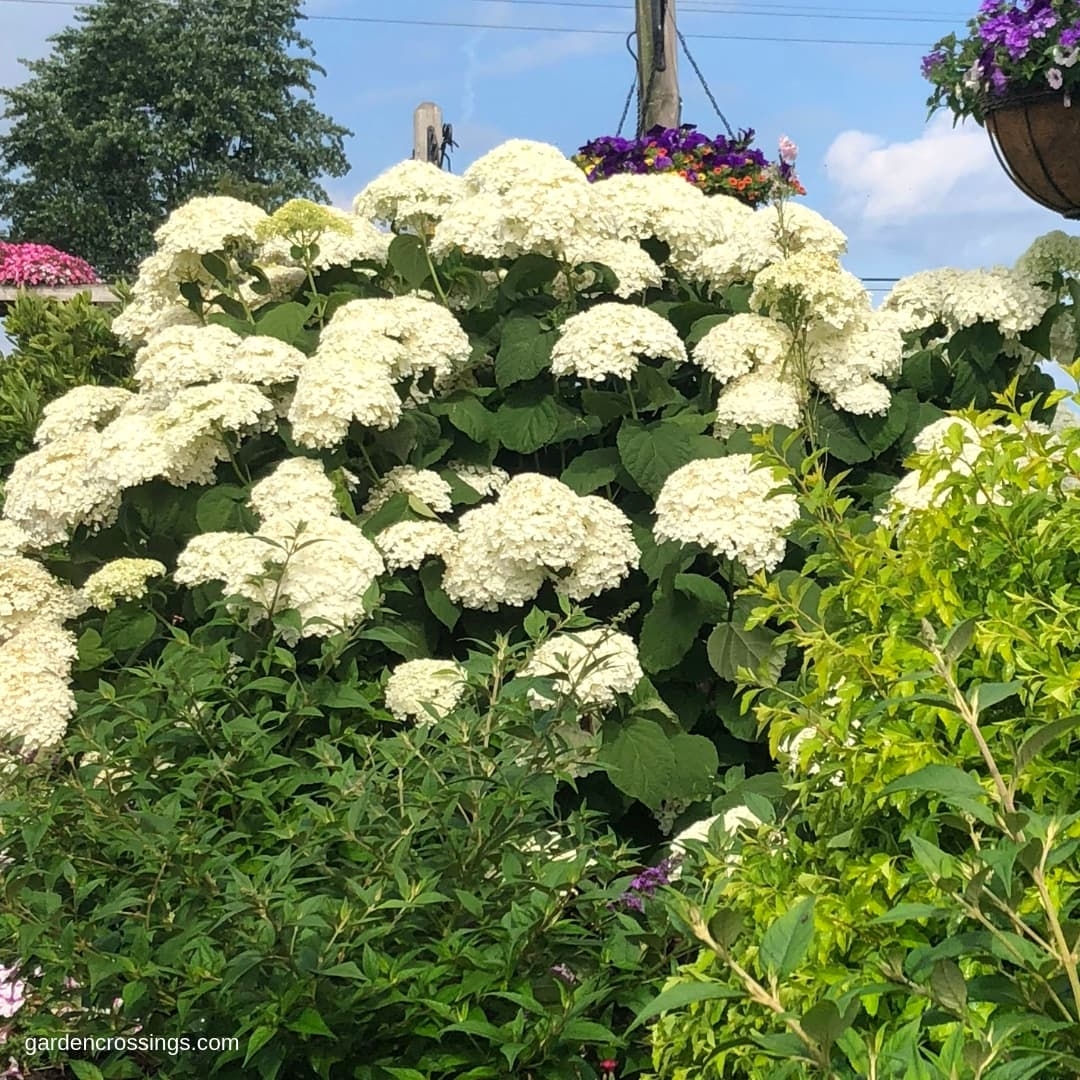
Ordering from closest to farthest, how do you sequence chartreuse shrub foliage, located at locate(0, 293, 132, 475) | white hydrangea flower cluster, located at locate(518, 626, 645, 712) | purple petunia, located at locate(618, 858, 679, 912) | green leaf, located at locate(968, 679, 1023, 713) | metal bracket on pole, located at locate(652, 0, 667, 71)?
green leaf, located at locate(968, 679, 1023, 713) → purple petunia, located at locate(618, 858, 679, 912) → white hydrangea flower cluster, located at locate(518, 626, 645, 712) → chartreuse shrub foliage, located at locate(0, 293, 132, 475) → metal bracket on pole, located at locate(652, 0, 667, 71)

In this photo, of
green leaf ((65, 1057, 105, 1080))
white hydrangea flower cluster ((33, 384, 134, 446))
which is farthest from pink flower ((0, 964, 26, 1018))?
white hydrangea flower cluster ((33, 384, 134, 446))

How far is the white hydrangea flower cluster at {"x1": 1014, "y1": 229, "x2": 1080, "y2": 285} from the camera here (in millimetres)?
3920

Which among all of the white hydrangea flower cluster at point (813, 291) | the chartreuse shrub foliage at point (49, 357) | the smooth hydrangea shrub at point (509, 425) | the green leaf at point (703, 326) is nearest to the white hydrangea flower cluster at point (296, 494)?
the smooth hydrangea shrub at point (509, 425)

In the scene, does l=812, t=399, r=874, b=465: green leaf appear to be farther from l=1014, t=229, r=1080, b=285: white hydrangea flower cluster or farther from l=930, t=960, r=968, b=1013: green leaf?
l=930, t=960, r=968, b=1013: green leaf

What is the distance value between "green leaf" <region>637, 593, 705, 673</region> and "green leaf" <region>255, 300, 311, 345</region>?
143 centimetres

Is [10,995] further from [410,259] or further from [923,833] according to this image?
[410,259]

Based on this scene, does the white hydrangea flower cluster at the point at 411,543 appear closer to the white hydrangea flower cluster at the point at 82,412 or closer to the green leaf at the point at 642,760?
the green leaf at the point at 642,760

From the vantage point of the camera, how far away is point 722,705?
3027mm

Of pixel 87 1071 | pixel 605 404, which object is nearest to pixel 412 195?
pixel 605 404

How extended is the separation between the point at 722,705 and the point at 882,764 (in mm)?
1678

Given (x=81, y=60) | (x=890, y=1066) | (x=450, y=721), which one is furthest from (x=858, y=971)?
(x=81, y=60)

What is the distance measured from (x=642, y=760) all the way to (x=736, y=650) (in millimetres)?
332

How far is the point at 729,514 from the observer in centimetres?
291

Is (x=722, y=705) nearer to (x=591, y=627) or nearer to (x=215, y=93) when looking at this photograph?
(x=591, y=627)
